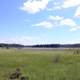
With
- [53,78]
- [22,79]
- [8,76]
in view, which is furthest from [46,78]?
[8,76]

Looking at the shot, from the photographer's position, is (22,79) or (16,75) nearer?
(22,79)

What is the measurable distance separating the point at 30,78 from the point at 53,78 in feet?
7.53

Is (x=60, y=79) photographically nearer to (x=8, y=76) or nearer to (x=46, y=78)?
(x=46, y=78)

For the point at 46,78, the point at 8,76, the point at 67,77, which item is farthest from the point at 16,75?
the point at 67,77

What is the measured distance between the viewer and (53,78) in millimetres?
25422

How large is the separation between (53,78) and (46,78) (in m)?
0.70

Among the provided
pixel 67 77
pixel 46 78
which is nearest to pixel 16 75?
pixel 46 78

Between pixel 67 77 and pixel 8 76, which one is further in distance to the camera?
pixel 8 76

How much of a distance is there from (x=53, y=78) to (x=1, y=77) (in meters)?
5.42

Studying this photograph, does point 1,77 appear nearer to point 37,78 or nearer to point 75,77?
point 37,78

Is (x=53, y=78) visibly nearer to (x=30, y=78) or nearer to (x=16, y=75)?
(x=30, y=78)

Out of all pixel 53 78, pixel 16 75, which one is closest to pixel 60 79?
pixel 53 78

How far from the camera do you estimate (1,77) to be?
26.4 m

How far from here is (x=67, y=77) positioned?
25.5 metres
